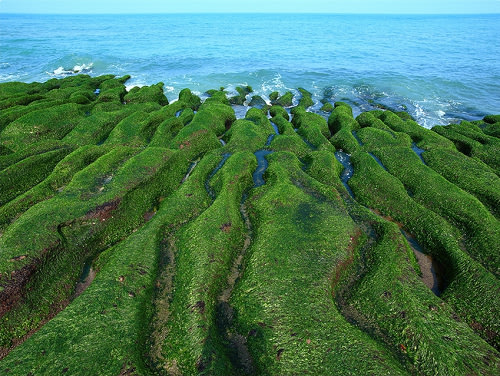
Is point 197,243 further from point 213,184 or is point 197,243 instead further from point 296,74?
point 296,74

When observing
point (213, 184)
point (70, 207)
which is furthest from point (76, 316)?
point (213, 184)

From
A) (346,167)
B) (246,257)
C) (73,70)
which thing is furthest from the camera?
(73,70)

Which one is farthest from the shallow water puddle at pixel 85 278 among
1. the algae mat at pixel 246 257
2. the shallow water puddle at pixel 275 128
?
the shallow water puddle at pixel 275 128

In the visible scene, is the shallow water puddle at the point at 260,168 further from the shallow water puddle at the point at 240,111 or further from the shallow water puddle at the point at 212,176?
the shallow water puddle at the point at 240,111

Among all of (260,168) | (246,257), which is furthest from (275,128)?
(246,257)

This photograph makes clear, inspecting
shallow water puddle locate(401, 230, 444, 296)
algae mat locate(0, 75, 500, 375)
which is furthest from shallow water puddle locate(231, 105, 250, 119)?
shallow water puddle locate(401, 230, 444, 296)

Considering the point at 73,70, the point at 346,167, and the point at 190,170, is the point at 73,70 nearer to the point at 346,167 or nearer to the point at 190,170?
the point at 190,170
